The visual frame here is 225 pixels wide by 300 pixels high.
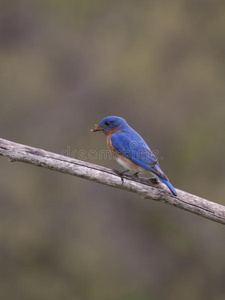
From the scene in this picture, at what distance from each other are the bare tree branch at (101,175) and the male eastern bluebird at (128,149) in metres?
0.19

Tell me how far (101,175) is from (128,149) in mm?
766

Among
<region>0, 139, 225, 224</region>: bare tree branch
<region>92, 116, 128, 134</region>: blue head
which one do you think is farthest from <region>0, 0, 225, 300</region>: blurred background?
<region>0, 139, 225, 224</region>: bare tree branch

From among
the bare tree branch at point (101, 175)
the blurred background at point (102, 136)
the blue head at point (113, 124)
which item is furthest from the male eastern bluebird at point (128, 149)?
the blurred background at point (102, 136)

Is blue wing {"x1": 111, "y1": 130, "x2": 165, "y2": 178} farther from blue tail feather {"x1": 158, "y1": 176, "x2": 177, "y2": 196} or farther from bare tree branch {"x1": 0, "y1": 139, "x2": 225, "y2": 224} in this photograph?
bare tree branch {"x1": 0, "y1": 139, "x2": 225, "y2": 224}

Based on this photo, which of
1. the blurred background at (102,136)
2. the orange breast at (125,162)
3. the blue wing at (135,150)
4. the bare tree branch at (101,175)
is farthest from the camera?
the blurred background at (102,136)

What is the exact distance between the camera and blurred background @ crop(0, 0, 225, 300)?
384 inches

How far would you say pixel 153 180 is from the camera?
18.7ft

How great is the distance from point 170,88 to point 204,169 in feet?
5.88

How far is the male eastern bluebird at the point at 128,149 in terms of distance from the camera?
5.82m

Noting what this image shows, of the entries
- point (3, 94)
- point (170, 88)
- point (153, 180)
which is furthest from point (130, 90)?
point (153, 180)

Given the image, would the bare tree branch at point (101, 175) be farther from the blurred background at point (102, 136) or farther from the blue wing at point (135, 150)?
the blurred background at point (102, 136)

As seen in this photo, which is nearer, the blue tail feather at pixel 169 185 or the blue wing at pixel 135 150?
the blue tail feather at pixel 169 185

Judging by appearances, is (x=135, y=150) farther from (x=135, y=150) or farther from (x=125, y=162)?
(x=125, y=162)

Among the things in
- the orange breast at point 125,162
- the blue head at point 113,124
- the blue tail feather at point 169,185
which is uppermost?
the blue head at point 113,124
